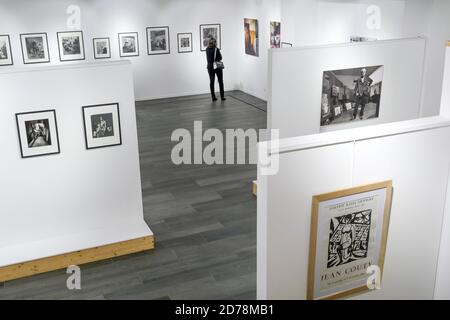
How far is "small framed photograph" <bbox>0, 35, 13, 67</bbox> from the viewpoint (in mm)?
16344

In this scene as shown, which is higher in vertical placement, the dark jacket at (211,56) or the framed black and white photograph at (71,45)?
the framed black and white photograph at (71,45)

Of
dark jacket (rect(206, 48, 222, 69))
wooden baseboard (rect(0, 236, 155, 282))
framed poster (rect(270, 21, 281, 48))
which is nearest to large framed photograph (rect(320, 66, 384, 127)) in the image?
wooden baseboard (rect(0, 236, 155, 282))

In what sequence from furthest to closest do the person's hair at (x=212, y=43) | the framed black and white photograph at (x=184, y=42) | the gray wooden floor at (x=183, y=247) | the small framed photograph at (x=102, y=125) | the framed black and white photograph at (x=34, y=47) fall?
1. the framed black and white photograph at (x=184, y=42)
2. the person's hair at (x=212, y=43)
3. the framed black and white photograph at (x=34, y=47)
4. the small framed photograph at (x=102, y=125)
5. the gray wooden floor at (x=183, y=247)

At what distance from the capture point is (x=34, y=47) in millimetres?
16781

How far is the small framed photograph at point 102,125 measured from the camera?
7832 mm

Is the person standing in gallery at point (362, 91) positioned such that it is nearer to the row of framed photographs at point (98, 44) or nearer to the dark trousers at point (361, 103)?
the dark trousers at point (361, 103)

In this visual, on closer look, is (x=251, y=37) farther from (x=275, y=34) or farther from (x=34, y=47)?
(x=34, y=47)

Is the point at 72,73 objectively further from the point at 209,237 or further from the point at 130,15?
the point at 130,15

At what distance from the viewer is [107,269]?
7.85m

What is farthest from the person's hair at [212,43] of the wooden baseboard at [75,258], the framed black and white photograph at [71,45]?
the wooden baseboard at [75,258]

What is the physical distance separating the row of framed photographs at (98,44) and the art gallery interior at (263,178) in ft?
12.7

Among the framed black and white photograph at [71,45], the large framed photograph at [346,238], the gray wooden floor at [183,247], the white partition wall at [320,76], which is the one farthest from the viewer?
the framed black and white photograph at [71,45]

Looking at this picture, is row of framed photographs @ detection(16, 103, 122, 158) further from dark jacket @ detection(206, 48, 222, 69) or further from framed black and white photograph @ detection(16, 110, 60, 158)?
dark jacket @ detection(206, 48, 222, 69)

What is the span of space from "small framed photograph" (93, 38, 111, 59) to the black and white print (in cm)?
1446
